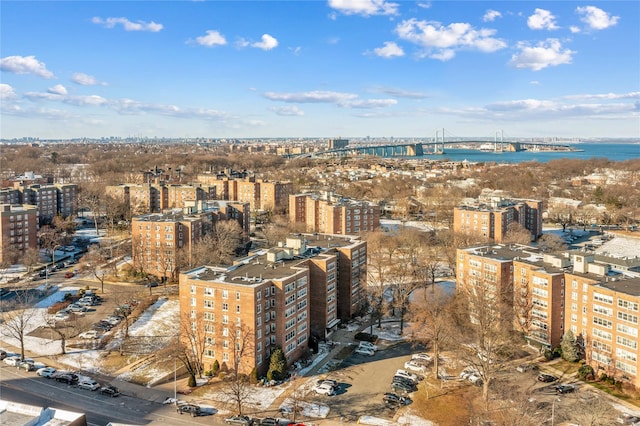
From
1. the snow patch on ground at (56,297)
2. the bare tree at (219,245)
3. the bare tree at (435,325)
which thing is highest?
the bare tree at (219,245)

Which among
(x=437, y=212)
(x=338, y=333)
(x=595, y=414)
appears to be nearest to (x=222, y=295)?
(x=338, y=333)

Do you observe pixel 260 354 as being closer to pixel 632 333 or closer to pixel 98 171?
pixel 632 333

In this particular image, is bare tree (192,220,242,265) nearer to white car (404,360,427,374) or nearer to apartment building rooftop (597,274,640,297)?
white car (404,360,427,374)

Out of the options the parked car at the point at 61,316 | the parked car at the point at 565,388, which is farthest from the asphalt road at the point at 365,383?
the parked car at the point at 61,316

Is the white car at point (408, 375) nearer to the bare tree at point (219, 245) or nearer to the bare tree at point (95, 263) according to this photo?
the bare tree at point (219, 245)

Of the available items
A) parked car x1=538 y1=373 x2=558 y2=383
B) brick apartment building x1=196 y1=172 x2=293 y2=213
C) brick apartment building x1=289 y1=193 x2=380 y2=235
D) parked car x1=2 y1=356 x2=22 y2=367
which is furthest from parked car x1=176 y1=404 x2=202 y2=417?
brick apartment building x1=196 y1=172 x2=293 y2=213

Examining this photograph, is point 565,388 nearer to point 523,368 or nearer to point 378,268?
point 523,368
